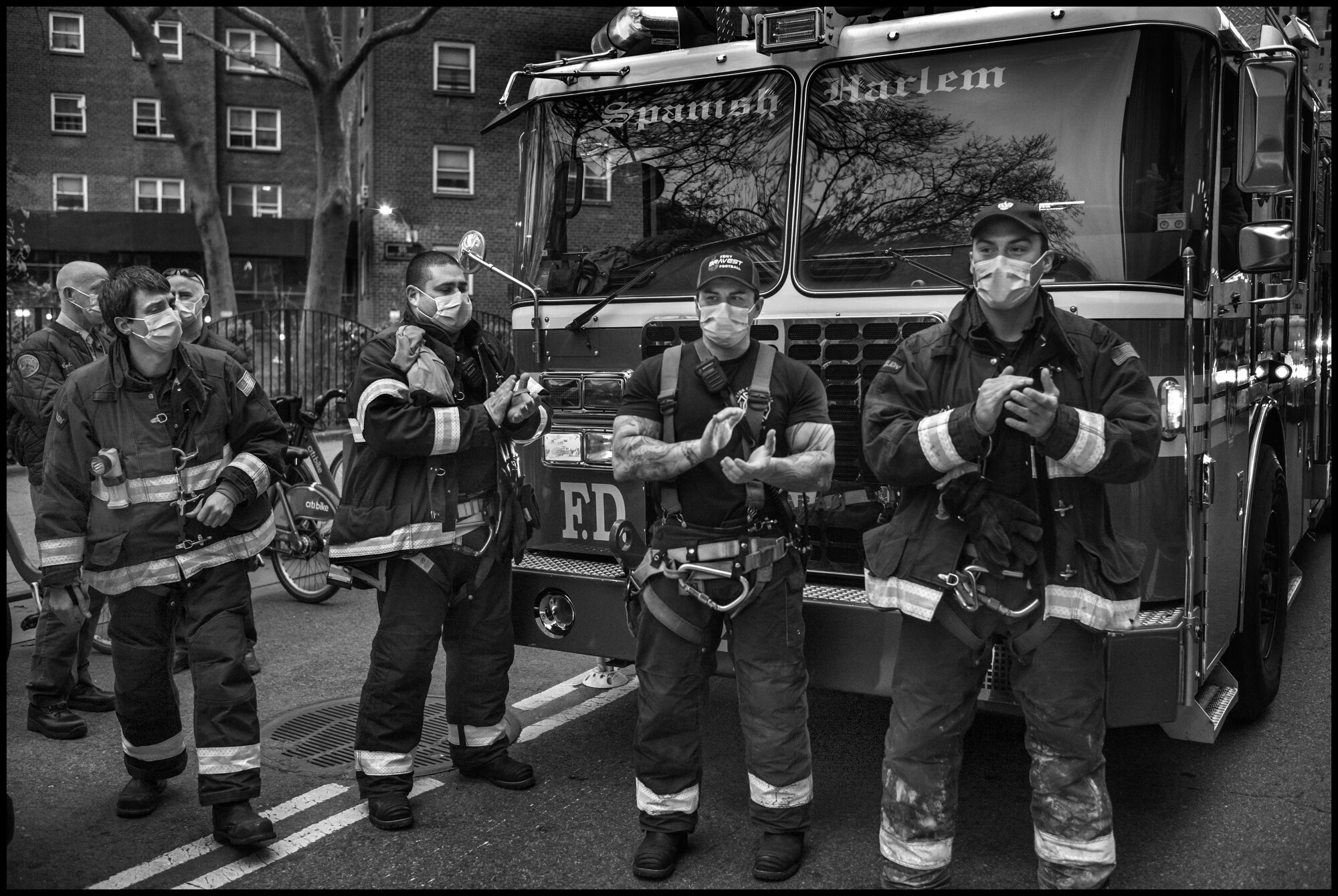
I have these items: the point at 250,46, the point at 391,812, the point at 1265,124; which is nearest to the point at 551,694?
the point at 391,812

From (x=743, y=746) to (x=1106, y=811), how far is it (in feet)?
6.03

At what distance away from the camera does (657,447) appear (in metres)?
3.71

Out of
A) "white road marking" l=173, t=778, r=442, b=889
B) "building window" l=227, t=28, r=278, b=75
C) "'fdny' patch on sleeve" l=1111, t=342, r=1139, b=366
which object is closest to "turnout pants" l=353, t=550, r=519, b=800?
"white road marking" l=173, t=778, r=442, b=889

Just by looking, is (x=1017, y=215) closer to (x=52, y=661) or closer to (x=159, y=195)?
(x=52, y=661)

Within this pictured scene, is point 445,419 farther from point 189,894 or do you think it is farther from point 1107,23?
point 1107,23

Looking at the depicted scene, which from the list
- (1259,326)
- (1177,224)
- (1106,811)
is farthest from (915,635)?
(1259,326)

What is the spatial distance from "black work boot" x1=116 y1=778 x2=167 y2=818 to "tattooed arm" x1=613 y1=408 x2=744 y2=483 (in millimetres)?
2105

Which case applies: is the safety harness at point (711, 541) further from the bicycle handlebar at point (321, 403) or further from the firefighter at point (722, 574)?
the bicycle handlebar at point (321, 403)

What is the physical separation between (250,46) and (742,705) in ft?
119

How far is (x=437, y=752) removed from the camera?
5.01 meters

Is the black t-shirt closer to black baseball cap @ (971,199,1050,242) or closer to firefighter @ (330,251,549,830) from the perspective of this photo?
firefighter @ (330,251,549,830)

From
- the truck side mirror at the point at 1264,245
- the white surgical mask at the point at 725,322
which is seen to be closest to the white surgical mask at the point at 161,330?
the white surgical mask at the point at 725,322

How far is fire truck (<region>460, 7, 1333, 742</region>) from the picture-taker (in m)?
3.93

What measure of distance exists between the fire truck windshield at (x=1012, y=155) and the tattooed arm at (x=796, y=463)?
32.0 inches
